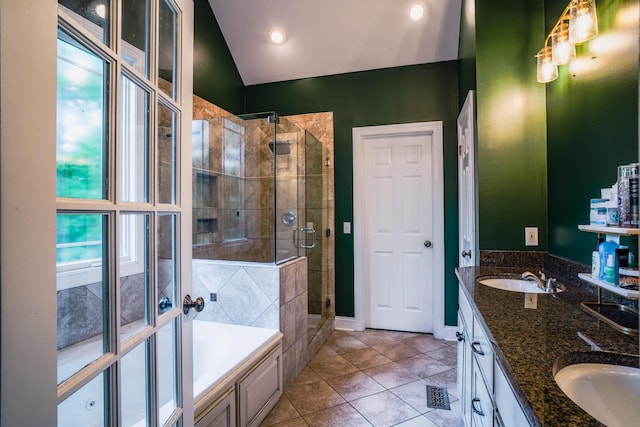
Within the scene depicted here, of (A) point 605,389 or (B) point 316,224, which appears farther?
(B) point 316,224

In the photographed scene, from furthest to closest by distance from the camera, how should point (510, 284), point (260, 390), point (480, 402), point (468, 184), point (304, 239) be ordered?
point (304, 239) → point (468, 184) → point (260, 390) → point (510, 284) → point (480, 402)

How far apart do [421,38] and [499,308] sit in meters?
2.70

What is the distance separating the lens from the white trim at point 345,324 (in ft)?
11.2

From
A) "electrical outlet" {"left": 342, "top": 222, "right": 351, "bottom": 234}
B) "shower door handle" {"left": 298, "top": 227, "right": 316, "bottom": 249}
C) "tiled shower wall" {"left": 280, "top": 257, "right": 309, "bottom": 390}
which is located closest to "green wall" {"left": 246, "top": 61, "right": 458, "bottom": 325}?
"electrical outlet" {"left": 342, "top": 222, "right": 351, "bottom": 234}

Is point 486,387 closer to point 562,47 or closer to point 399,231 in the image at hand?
point 562,47

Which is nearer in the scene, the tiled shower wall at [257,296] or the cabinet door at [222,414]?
the cabinet door at [222,414]

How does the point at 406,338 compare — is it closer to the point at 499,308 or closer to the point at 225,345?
the point at 225,345

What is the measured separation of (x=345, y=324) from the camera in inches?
136

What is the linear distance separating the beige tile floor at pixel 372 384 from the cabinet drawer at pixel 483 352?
3.14 feet

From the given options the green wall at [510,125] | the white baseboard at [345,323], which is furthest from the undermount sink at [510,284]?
the white baseboard at [345,323]

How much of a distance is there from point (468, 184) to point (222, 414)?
215 centimetres

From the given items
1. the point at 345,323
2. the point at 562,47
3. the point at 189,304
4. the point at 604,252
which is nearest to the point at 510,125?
the point at 562,47

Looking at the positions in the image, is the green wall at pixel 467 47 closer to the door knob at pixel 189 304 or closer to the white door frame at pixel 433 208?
the white door frame at pixel 433 208

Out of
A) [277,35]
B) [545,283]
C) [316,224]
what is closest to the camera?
[545,283]
